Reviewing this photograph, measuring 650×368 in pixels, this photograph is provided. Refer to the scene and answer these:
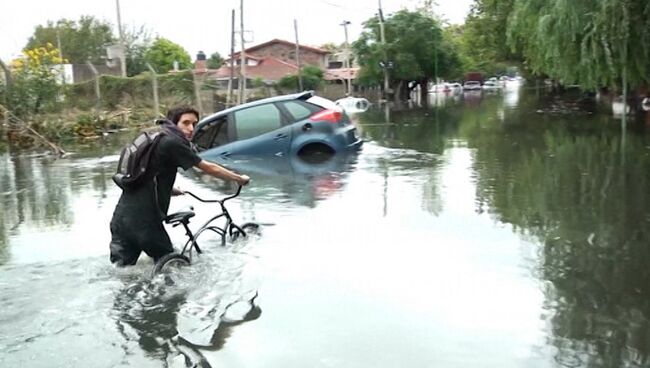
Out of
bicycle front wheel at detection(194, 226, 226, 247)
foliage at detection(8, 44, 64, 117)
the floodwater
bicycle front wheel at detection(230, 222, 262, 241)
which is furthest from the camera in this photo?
foliage at detection(8, 44, 64, 117)

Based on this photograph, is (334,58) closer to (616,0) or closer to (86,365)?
(616,0)

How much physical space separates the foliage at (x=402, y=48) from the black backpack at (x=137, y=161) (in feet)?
176

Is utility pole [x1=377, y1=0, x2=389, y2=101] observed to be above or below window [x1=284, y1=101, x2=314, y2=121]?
above

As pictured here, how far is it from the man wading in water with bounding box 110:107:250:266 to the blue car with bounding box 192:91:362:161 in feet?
28.5

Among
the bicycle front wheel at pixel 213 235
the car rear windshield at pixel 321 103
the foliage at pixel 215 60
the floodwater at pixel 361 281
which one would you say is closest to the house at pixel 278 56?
the foliage at pixel 215 60

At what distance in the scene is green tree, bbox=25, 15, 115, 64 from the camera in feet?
242

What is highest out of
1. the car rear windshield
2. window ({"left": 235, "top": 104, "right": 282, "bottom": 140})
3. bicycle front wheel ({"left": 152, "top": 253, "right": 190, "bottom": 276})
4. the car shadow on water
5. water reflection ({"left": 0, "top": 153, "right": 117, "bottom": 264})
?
the car rear windshield

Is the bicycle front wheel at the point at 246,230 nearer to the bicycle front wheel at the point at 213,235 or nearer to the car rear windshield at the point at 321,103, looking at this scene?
the bicycle front wheel at the point at 213,235

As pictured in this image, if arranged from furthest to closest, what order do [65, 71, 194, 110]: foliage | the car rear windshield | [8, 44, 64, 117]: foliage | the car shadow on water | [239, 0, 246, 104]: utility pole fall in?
[239, 0, 246, 104]: utility pole
[65, 71, 194, 110]: foliage
[8, 44, 64, 117]: foliage
the car rear windshield
the car shadow on water

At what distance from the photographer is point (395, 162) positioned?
14469 mm

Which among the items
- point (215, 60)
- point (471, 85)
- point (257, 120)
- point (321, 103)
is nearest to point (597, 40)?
point (321, 103)

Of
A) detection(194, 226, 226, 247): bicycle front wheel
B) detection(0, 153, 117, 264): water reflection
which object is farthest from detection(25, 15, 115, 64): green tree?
detection(194, 226, 226, 247): bicycle front wheel

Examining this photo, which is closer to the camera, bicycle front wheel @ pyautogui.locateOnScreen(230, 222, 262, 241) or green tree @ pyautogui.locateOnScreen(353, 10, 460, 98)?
bicycle front wheel @ pyautogui.locateOnScreen(230, 222, 262, 241)

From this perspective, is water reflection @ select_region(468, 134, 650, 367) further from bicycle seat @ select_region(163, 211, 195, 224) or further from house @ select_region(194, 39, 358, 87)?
house @ select_region(194, 39, 358, 87)
